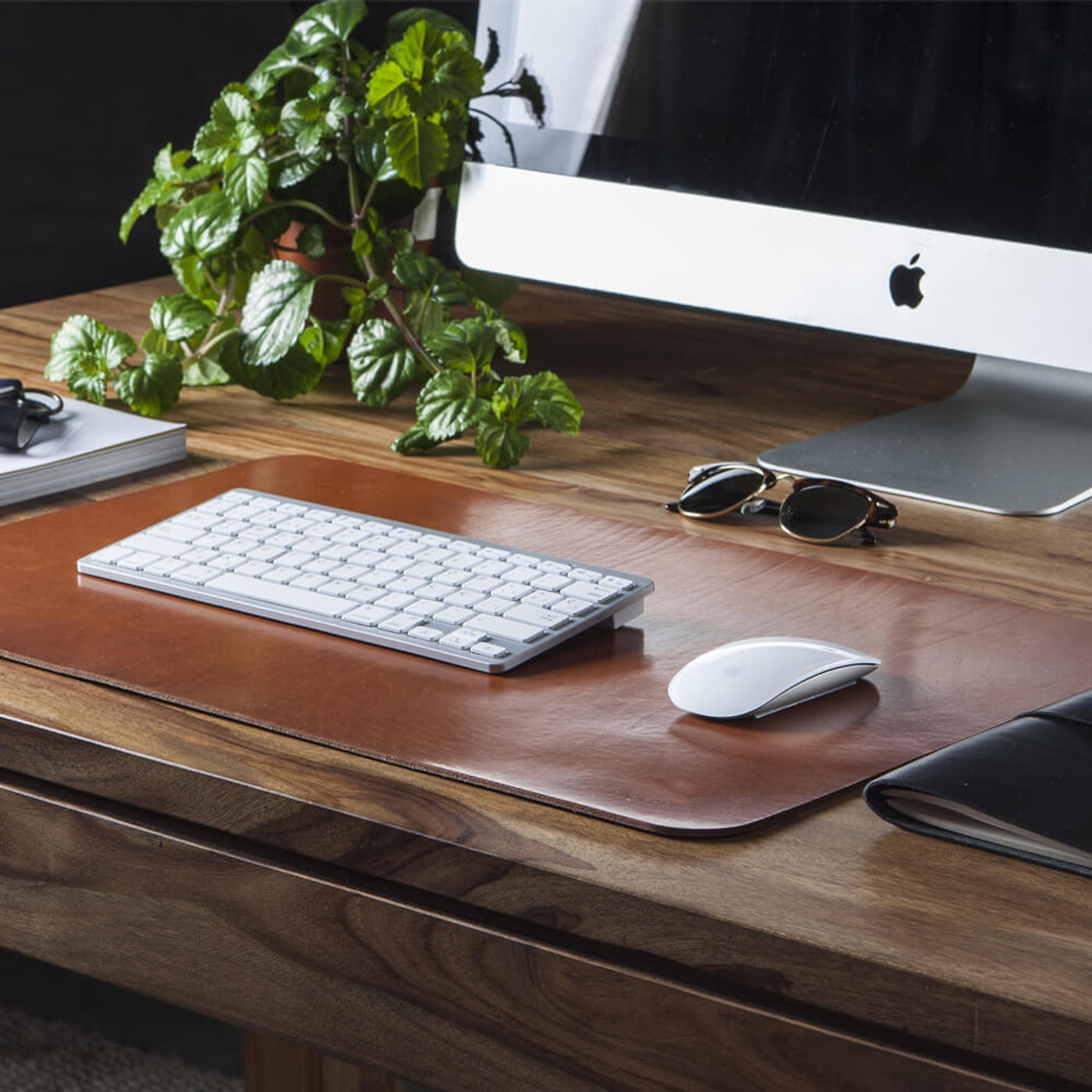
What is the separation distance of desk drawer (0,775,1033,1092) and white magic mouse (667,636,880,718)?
0.43 ft

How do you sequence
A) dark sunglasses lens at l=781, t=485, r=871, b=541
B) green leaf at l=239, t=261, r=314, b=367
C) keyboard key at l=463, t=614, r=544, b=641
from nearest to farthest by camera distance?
keyboard key at l=463, t=614, r=544, b=641 → dark sunglasses lens at l=781, t=485, r=871, b=541 → green leaf at l=239, t=261, r=314, b=367

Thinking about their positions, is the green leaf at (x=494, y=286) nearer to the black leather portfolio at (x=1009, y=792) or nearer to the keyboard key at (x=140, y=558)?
the keyboard key at (x=140, y=558)

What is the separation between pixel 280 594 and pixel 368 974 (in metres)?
0.21

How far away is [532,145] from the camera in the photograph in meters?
1.15

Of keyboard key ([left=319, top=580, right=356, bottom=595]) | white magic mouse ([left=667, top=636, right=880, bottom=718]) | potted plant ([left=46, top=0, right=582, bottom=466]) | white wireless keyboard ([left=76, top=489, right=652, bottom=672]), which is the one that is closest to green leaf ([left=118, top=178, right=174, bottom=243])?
potted plant ([left=46, top=0, right=582, bottom=466])

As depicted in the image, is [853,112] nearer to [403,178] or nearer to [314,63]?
[403,178]

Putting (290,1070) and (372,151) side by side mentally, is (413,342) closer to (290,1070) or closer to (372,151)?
(372,151)

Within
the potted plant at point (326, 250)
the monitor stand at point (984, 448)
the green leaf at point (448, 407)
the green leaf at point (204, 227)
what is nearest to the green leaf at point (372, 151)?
the potted plant at point (326, 250)

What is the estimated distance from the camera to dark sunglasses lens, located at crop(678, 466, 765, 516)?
93 cm

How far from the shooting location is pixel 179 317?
3.76 ft

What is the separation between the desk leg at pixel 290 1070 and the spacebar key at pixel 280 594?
51cm

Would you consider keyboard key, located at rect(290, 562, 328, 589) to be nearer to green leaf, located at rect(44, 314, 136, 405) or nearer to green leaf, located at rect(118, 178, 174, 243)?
green leaf, located at rect(44, 314, 136, 405)

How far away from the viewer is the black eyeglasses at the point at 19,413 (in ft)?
3.11

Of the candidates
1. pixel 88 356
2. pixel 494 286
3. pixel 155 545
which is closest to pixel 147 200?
pixel 88 356
